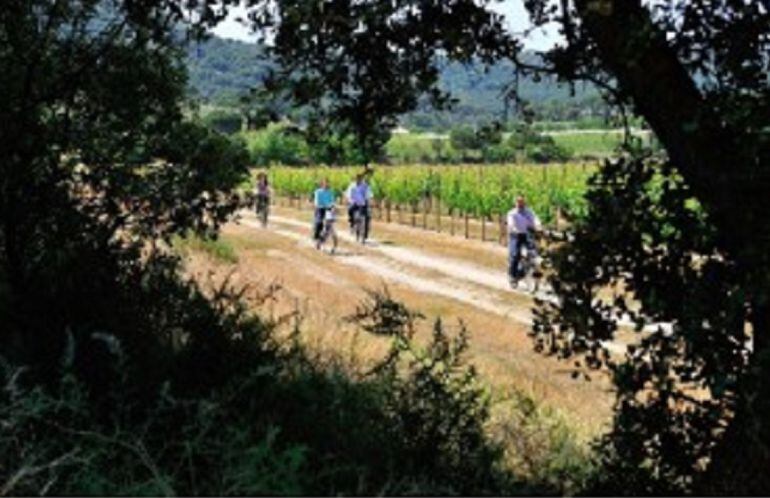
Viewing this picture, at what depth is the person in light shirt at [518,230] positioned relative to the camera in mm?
26625

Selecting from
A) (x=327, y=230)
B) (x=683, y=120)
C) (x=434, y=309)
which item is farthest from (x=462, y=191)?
(x=683, y=120)

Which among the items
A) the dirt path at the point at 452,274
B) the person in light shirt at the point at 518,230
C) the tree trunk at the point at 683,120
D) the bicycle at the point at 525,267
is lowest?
the dirt path at the point at 452,274

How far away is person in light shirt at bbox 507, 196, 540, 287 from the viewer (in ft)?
87.4

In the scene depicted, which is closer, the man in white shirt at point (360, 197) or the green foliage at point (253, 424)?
the green foliage at point (253, 424)

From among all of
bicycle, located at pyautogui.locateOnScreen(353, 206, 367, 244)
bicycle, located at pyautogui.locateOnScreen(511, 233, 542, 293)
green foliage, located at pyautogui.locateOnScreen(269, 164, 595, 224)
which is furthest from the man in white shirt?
green foliage, located at pyautogui.locateOnScreen(269, 164, 595, 224)

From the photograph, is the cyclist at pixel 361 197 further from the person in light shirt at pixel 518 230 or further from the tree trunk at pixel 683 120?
the tree trunk at pixel 683 120

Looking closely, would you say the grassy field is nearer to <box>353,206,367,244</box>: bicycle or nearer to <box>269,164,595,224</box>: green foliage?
<box>353,206,367,244</box>: bicycle

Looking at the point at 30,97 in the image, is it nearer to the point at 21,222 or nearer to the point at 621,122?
the point at 21,222

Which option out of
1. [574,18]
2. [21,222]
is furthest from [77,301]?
[574,18]

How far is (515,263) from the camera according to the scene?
1112 inches

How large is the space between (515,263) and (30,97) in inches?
763

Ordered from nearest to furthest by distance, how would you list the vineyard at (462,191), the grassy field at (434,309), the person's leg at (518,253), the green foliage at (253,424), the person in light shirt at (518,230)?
the green foliage at (253,424)
the grassy field at (434,309)
the person in light shirt at (518,230)
the person's leg at (518,253)
the vineyard at (462,191)

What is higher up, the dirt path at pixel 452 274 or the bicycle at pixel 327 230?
the bicycle at pixel 327 230

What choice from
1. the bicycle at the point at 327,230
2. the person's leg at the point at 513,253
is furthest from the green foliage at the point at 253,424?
the bicycle at the point at 327,230
